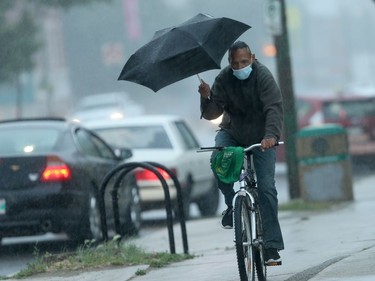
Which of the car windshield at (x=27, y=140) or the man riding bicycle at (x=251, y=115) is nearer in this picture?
the man riding bicycle at (x=251, y=115)

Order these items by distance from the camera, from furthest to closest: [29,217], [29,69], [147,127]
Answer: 1. [29,69]
2. [147,127]
3. [29,217]

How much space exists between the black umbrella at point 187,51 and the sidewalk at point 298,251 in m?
1.55

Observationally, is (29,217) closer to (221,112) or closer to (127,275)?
(127,275)

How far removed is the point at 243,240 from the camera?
28.4 ft

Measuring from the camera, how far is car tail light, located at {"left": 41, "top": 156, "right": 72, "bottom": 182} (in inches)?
538

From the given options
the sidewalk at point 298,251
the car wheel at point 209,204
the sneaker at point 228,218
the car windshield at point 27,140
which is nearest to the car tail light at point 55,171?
the car windshield at point 27,140

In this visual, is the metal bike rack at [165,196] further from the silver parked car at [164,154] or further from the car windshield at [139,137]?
the car windshield at [139,137]

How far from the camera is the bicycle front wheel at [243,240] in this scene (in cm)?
845

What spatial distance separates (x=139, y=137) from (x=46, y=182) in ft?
16.9

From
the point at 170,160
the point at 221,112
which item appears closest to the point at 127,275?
the point at 221,112

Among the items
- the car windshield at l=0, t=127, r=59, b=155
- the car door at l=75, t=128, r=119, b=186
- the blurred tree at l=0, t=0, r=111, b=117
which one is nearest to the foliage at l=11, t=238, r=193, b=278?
the car windshield at l=0, t=127, r=59, b=155

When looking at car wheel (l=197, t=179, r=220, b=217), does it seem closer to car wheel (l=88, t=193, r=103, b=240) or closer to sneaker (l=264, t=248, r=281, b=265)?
car wheel (l=88, t=193, r=103, b=240)

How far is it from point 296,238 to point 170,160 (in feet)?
17.3

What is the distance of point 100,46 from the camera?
87125 millimetres
